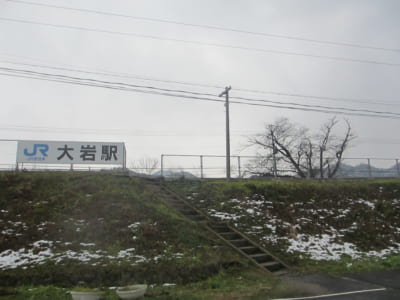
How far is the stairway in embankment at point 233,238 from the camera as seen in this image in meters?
8.25

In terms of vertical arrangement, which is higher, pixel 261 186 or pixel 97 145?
pixel 97 145

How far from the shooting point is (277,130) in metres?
39.0

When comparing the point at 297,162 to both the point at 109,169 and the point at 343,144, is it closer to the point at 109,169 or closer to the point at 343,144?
the point at 343,144

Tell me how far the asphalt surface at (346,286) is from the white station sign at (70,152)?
1004 cm

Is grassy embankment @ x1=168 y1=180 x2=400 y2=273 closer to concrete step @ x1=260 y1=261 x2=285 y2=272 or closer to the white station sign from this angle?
concrete step @ x1=260 y1=261 x2=285 y2=272

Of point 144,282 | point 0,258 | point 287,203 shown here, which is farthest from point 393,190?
point 0,258

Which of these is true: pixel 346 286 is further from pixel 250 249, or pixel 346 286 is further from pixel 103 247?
pixel 103 247

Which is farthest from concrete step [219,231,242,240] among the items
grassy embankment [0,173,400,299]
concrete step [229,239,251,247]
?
grassy embankment [0,173,400,299]

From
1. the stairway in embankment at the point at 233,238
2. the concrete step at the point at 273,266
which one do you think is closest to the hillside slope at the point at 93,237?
the stairway in embankment at the point at 233,238

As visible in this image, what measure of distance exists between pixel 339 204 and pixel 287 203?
2675mm

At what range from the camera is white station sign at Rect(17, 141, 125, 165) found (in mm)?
13805

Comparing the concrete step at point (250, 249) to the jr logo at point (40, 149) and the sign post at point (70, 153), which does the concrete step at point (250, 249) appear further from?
the jr logo at point (40, 149)

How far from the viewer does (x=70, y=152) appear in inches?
552

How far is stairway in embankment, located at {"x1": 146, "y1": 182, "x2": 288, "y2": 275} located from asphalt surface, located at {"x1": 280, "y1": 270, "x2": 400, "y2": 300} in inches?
26.8
